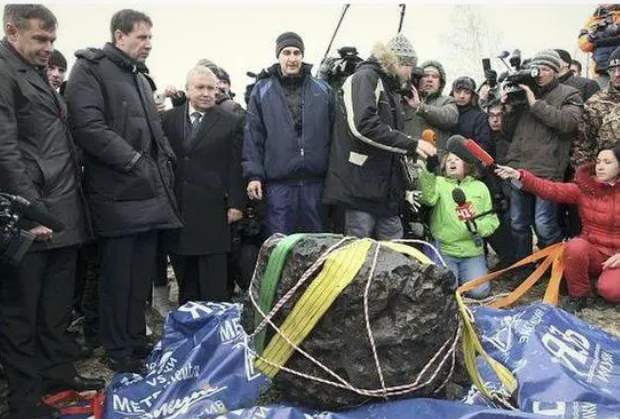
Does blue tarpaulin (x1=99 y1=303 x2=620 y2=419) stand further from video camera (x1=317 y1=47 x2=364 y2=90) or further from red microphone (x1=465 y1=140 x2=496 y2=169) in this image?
video camera (x1=317 y1=47 x2=364 y2=90)

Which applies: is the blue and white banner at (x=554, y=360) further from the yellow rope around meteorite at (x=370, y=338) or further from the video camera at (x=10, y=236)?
the video camera at (x=10, y=236)

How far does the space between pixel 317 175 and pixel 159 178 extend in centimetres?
114

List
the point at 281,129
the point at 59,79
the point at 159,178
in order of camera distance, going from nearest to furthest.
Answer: the point at 159,178, the point at 281,129, the point at 59,79

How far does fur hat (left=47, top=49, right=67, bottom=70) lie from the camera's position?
3969 millimetres

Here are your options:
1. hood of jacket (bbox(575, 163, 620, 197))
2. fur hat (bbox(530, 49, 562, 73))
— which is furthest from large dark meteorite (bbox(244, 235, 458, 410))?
fur hat (bbox(530, 49, 562, 73))

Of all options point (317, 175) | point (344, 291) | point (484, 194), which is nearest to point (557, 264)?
point (484, 194)

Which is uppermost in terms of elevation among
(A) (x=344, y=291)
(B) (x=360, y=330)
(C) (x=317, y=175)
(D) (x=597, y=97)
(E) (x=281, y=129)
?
(D) (x=597, y=97)

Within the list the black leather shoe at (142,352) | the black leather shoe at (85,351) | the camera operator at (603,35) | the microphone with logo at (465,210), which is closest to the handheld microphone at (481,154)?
the microphone with logo at (465,210)

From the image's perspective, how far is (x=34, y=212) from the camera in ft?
7.83

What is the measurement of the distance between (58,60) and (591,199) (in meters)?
4.07

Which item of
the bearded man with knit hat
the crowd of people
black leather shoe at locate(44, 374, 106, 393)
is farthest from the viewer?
the bearded man with knit hat

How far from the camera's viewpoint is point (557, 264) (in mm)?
4102

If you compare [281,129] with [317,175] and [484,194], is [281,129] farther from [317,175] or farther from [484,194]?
[484,194]

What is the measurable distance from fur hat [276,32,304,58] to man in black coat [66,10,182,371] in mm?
987
